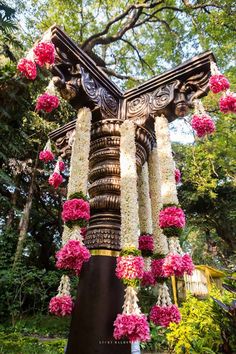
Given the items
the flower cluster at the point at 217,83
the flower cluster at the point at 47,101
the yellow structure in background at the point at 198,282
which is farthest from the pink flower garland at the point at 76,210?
the yellow structure in background at the point at 198,282

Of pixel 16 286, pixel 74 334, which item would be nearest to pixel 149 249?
pixel 74 334

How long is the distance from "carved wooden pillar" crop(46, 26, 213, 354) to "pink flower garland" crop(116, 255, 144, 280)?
27 centimetres

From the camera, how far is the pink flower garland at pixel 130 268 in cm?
231

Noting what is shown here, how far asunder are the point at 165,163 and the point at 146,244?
3.22 feet

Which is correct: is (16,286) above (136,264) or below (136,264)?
above

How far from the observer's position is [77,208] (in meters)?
2.60

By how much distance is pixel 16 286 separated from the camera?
771 cm

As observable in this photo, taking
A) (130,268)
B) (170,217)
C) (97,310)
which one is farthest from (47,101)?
(97,310)

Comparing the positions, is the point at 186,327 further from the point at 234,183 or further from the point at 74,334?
the point at 234,183

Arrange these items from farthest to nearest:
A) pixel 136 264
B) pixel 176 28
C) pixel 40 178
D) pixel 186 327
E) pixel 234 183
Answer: pixel 234 183
pixel 40 178
pixel 176 28
pixel 186 327
pixel 136 264

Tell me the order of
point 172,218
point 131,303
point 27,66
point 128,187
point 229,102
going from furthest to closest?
point 229,102, point 27,66, point 128,187, point 172,218, point 131,303

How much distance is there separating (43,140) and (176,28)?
606cm

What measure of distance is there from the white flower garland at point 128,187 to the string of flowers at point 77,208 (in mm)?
384

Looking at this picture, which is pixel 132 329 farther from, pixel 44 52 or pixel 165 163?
pixel 44 52
